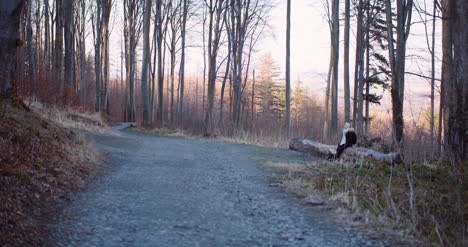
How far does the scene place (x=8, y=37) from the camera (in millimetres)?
8242

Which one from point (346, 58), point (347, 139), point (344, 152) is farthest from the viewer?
point (346, 58)

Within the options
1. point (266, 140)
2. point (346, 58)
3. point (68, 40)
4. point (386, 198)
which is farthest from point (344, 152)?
point (68, 40)

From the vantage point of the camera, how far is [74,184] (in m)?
5.82

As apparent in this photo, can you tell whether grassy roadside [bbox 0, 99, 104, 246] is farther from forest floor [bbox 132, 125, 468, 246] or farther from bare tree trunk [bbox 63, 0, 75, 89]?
bare tree trunk [bbox 63, 0, 75, 89]

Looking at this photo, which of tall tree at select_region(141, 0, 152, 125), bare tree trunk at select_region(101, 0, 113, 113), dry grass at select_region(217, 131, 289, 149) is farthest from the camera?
bare tree trunk at select_region(101, 0, 113, 113)

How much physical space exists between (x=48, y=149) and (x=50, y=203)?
2378mm

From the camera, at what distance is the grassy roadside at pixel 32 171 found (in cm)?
364

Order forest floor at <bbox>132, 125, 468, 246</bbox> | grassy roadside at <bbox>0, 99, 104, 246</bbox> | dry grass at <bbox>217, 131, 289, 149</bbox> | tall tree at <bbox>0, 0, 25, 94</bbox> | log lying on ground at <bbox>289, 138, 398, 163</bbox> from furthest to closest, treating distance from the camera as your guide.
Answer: dry grass at <bbox>217, 131, 289, 149</bbox> → log lying on ground at <bbox>289, 138, 398, 163</bbox> → tall tree at <bbox>0, 0, 25, 94</bbox> → forest floor at <bbox>132, 125, 468, 246</bbox> → grassy roadside at <bbox>0, 99, 104, 246</bbox>

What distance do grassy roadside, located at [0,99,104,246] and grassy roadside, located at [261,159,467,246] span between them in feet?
10.9

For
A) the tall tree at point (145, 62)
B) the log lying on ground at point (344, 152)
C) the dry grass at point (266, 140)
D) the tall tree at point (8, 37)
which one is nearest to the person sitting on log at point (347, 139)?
the log lying on ground at point (344, 152)

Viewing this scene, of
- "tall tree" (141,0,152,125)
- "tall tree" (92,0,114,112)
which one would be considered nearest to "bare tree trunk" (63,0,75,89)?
"tall tree" (141,0,152,125)

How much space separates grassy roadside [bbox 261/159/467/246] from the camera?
13.5 ft

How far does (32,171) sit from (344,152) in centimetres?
828

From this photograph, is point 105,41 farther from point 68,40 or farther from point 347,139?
point 347,139
